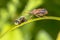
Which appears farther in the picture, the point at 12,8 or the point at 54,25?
the point at 12,8

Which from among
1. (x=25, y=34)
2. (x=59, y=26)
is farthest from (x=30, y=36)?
(x=59, y=26)

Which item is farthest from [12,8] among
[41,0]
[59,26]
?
[59,26]

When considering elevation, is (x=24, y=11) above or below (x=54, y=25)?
above

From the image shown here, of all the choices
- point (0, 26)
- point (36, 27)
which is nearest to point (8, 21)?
point (0, 26)

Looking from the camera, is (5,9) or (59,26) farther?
(5,9)

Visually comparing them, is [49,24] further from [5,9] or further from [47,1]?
[5,9]

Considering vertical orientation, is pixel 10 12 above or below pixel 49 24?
above

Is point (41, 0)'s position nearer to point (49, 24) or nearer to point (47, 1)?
point (47, 1)
